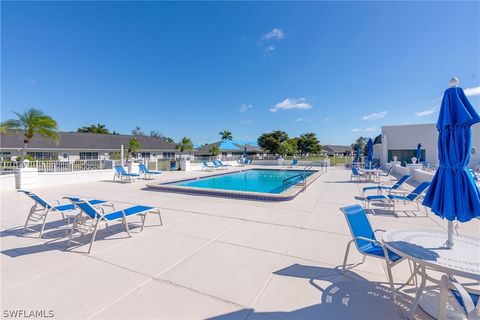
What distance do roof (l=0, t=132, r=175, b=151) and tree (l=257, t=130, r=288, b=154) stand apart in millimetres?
16796

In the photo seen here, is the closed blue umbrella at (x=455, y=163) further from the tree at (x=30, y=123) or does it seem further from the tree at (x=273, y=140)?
the tree at (x=273, y=140)

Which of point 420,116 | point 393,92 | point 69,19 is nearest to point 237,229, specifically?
point 69,19

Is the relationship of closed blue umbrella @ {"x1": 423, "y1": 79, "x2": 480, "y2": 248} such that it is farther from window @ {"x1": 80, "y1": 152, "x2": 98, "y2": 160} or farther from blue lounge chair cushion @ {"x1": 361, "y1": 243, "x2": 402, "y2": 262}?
window @ {"x1": 80, "y1": 152, "x2": 98, "y2": 160}

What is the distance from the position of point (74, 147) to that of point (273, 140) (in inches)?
1164

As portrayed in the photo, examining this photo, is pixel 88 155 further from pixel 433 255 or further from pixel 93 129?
pixel 433 255

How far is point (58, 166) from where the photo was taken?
12188 millimetres

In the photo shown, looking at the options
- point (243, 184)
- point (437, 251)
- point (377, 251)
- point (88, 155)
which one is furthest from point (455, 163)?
point (88, 155)

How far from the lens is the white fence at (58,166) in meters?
10.7

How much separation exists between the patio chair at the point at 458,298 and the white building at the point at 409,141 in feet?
82.7

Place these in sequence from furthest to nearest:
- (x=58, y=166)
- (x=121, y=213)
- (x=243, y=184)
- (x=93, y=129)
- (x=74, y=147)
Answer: (x=93, y=129)
(x=74, y=147)
(x=243, y=184)
(x=58, y=166)
(x=121, y=213)

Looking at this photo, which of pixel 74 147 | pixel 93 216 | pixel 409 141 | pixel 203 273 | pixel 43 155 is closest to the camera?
pixel 203 273

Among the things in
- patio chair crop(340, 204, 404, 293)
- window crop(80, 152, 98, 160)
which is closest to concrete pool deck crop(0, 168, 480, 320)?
patio chair crop(340, 204, 404, 293)

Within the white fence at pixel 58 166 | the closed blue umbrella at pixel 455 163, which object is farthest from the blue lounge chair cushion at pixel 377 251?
the white fence at pixel 58 166

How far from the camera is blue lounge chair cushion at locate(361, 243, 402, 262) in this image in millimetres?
2599
